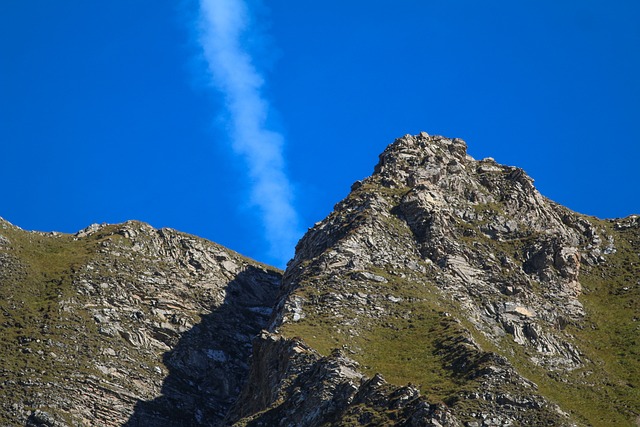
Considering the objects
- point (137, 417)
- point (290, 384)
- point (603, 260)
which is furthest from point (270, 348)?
point (603, 260)

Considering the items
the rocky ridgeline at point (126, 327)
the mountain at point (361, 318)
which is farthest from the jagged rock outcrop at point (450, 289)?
the rocky ridgeline at point (126, 327)

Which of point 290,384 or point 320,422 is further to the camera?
point 290,384

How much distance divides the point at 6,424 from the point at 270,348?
1243 inches

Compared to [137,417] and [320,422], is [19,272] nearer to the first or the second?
[137,417]

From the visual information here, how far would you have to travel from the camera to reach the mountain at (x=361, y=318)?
124125 millimetres

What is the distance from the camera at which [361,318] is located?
14612cm

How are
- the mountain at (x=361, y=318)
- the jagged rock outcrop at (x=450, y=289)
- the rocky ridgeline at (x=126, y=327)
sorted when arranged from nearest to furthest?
the jagged rock outcrop at (x=450, y=289), the mountain at (x=361, y=318), the rocky ridgeline at (x=126, y=327)

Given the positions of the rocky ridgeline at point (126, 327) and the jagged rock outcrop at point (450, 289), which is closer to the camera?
the jagged rock outcrop at point (450, 289)

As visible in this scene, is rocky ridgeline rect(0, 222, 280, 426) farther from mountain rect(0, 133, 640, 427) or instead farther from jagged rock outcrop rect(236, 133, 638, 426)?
jagged rock outcrop rect(236, 133, 638, 426)

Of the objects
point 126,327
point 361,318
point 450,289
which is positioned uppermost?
point 126,327

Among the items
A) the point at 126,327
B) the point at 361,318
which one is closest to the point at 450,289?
the point at 361,318

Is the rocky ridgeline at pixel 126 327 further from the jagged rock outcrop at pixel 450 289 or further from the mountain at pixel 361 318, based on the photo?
the jagged rock outcrop at pixel 450 289

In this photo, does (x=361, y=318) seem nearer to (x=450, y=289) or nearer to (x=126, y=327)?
(x=450, y=289)

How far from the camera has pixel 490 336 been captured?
5851 inches
